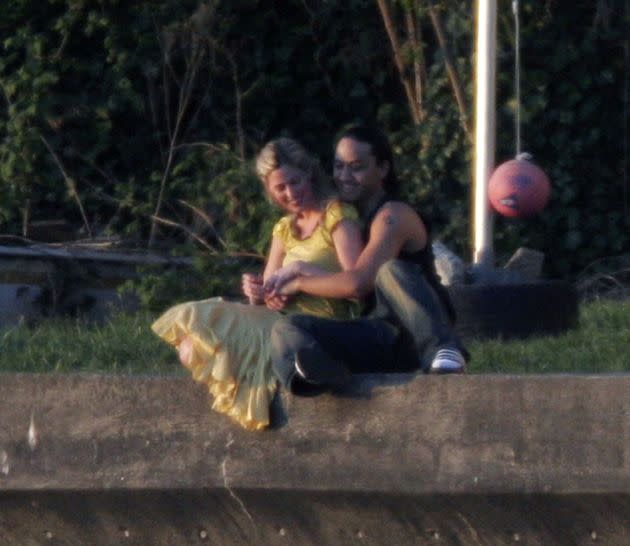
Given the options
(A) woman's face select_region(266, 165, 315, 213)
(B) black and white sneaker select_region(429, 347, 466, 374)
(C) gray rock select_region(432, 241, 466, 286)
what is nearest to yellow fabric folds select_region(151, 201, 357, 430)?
(A) woman's face select_region(266, 165, 315, 213)

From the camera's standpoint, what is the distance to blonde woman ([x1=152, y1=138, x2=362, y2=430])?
15.1 ft

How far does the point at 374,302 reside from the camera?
4859 mm

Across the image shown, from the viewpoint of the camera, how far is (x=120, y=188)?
34.4 ft

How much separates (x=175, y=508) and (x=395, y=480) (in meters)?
0.77

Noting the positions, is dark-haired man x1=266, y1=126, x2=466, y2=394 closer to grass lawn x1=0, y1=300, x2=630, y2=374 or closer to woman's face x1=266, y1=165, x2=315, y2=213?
woman's face x1=266, y1=165, x2=315, y2=213

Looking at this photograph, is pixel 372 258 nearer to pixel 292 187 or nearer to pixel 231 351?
pixel 292 187

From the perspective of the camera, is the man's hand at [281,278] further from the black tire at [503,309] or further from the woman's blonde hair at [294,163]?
the black tire at [503,309]

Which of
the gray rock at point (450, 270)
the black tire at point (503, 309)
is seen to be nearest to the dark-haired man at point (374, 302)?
the black tire at point (503, 309)

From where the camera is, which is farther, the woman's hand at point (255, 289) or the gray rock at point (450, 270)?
the gray rock at point (450, 270)

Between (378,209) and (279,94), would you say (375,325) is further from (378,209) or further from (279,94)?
(279,94)

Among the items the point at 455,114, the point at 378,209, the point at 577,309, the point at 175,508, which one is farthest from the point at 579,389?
the point at 455,114

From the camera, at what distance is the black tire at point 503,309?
668cm

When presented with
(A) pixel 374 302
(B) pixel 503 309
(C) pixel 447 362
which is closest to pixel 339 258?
(A) pixel 374 302

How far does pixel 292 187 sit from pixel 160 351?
4.99 feet
